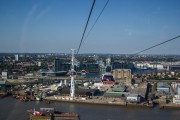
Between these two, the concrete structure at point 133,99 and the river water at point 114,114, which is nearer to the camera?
the river water at point 114,114

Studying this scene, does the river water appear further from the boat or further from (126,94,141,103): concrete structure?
(126,94,141,103): concrete structure

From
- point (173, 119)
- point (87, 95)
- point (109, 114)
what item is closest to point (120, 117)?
point (109, 114)

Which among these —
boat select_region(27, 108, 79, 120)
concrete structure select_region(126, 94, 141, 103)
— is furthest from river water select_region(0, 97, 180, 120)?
concrete structure select_region(126, 94, 141, 103)

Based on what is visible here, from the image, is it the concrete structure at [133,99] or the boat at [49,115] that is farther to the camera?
the concrete structure at [133,99]

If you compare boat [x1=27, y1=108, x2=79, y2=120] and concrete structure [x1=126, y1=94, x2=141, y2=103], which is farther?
concrete structure [x1=126, y1=94, x2=141, y2=103]

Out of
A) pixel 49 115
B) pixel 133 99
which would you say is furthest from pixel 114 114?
pixel 133 99

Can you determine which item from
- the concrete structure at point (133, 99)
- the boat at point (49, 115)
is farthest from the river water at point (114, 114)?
the concrete structure at point (133, 99)

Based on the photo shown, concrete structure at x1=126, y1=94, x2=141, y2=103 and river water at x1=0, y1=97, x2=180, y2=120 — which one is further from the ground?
concrete structure at x1=126, y1=94, x2=141, y2=103

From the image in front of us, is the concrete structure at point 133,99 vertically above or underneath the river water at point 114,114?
above

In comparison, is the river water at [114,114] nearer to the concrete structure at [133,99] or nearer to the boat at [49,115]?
the boat at [49,115]

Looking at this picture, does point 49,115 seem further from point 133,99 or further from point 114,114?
point 133,99

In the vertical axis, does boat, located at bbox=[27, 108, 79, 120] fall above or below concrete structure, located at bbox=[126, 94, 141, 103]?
below

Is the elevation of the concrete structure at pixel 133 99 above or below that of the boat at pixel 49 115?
above
